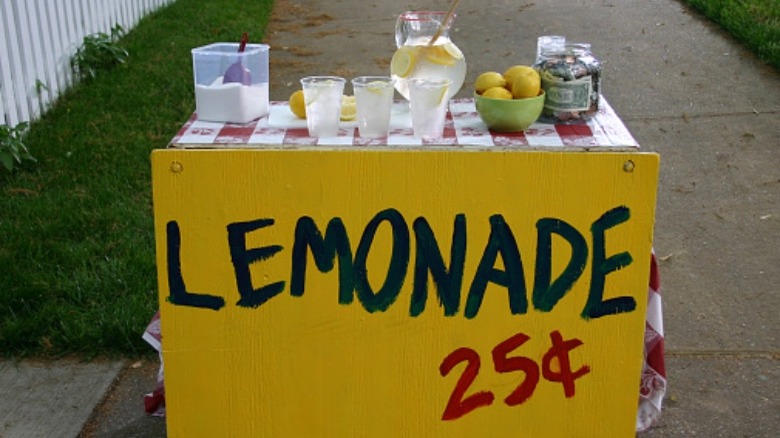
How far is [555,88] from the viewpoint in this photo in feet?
9.74

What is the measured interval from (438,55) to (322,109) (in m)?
0.42

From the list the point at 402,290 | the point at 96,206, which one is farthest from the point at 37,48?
the point at 402,290

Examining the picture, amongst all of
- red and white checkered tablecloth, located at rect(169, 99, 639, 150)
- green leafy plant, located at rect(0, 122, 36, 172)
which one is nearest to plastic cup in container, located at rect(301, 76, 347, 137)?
red and white checkered tablecloth, located at rect(169, 99, 639, 150)

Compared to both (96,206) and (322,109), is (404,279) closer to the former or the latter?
(322,109)

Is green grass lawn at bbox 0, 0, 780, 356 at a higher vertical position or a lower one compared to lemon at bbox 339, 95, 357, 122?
lower

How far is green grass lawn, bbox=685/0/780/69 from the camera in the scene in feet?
23.8

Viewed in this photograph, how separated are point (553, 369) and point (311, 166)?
0.88 metres

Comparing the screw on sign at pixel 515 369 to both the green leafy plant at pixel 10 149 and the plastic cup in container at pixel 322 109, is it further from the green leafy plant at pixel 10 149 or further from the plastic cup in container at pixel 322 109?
the green leafy plant at pixel 10 149

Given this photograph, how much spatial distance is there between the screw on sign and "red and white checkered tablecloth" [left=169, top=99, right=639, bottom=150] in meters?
0.54

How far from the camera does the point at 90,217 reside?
183 inches

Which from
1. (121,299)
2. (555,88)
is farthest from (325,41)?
(555,88)

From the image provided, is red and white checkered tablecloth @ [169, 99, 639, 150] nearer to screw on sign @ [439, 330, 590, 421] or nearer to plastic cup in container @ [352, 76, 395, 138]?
plastic cup in container @ [352, 76, 395, 138]

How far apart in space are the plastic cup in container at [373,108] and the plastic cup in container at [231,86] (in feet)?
1.10

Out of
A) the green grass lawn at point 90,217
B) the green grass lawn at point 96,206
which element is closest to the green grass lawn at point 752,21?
the green grass lawn at point 96,206
